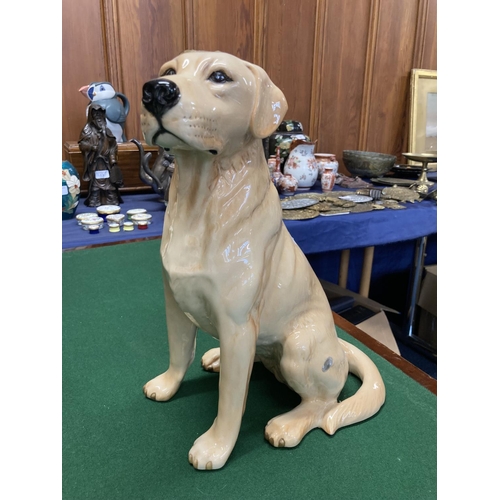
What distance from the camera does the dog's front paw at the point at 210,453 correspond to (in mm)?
713

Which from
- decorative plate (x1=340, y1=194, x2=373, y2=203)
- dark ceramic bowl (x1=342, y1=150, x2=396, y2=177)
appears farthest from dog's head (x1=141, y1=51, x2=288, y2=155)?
dark ceramic bowl (x1=342, y1=150, x2=396, y2=177)

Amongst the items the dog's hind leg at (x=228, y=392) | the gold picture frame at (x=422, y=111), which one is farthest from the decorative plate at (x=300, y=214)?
the gold picture frame at (x=422, y=111)

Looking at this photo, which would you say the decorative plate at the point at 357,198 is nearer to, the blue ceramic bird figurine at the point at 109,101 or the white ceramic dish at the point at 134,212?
the white ceramic dish at the point at 134,212

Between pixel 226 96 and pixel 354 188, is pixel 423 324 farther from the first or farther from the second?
pixel 226 96

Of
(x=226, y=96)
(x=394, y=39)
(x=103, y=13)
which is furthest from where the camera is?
(x=394, y=39)

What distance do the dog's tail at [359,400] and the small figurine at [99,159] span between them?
51.9 inches

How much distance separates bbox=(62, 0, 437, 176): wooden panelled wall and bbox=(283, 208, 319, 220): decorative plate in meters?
1.16

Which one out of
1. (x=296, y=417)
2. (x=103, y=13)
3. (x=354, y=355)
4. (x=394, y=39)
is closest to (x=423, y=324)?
(x=354, y=355)

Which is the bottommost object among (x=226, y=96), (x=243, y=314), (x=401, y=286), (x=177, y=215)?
(x=401, y=286)

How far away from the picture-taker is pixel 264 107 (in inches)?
24.4

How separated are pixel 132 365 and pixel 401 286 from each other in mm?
1866

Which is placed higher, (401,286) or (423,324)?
(401,286)

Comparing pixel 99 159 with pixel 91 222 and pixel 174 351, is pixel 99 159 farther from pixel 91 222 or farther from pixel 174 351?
pixel 174 351

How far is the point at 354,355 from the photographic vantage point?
928mm
